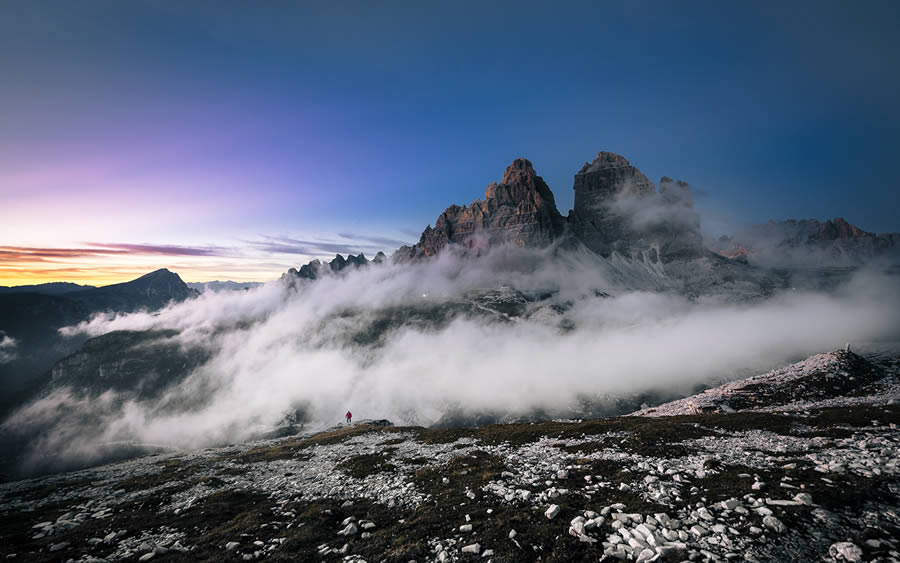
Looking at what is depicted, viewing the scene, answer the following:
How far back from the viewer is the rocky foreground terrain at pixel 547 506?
37.3 ft

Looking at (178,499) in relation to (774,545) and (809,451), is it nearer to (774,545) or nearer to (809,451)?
(774,545)

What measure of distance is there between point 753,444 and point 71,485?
7365 centimetres

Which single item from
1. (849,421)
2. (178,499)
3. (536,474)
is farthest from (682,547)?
(849,421)

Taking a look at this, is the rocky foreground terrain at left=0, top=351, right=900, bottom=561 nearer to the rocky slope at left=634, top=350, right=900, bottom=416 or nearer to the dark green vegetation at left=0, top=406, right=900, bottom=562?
the dark green vegetation at left=0, top=406, right=900, bottom=562

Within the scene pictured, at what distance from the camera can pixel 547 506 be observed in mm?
15438

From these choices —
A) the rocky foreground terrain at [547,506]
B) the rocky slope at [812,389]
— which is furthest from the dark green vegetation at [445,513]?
the rocky slope at [812,389]

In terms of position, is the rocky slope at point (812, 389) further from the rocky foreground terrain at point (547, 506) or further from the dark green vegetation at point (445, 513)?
the dark green vegetation at point (445, 513)

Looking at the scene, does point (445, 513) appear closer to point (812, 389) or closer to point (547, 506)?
point (547, 506)

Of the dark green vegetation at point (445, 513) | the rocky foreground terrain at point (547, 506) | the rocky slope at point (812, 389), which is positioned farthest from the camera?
the rocky slope at point (812, 389)

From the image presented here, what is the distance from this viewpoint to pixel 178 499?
86.2ft

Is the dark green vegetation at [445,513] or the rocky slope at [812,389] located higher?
the dark green vegetation at [445,513]

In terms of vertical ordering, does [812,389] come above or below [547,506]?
below

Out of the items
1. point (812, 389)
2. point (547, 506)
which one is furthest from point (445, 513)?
point (812, 389)

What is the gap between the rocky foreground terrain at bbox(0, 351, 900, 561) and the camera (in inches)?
448
